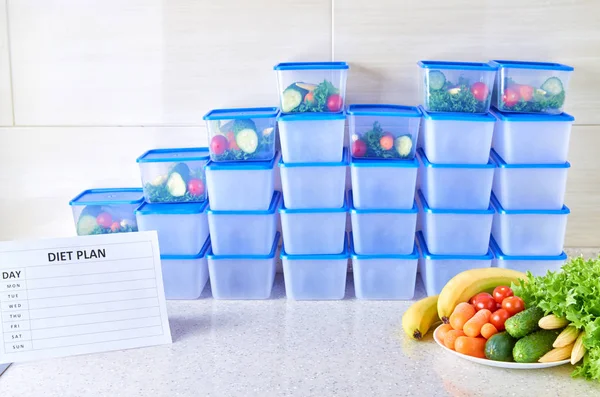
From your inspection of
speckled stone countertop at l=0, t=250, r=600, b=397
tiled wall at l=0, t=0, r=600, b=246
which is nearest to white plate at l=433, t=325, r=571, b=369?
speckled stone countertop at l=0, t=250, r=600, b=397

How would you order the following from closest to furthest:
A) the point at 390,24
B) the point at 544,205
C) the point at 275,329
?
the point at 275,329 → the point at 544,205 → the point at 390,24

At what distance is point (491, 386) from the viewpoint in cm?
→ 137

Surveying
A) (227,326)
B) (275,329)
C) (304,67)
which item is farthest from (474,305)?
(304,67)

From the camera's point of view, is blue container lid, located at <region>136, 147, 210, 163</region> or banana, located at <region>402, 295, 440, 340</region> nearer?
banana, located at <region>402, 295, 440, 340</region>

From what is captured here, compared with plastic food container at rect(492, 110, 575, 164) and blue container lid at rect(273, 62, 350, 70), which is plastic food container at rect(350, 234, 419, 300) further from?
blue container lid at rect(273, 62, 350, 70)

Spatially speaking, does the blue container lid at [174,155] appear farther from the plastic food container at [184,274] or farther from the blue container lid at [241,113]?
the plastic food container at [184,274]

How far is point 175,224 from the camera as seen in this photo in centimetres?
176

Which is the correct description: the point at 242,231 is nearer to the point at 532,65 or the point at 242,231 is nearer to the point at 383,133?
the point at 383,133

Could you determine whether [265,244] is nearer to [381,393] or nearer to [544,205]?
[381,393]

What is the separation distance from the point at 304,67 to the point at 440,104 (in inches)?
12.6

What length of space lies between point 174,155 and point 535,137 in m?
0.85

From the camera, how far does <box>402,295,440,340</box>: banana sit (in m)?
1.56

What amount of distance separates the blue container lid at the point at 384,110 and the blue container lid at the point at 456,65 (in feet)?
0.35

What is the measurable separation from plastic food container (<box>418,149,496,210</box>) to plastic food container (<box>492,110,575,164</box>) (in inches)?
2.6
